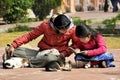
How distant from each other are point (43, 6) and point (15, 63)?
17995 mm

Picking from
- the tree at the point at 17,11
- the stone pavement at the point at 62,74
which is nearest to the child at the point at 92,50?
the stone pavement at the point at 62,74

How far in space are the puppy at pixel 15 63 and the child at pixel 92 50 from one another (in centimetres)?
88

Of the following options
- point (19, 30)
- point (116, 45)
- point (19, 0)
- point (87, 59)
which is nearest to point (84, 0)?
point (19, 0)

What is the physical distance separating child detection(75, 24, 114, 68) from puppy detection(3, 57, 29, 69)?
88 centimetres

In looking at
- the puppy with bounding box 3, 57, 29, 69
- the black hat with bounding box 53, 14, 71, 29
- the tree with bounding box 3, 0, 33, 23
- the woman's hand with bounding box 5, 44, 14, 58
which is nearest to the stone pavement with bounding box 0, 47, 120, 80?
the puppy with bounding box 3, 57, 29, 69

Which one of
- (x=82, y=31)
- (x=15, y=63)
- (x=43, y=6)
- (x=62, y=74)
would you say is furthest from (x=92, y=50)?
(x=43, y=6)

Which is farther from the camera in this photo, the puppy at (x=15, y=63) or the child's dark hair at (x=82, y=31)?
the puppy at (x=15, y=63)

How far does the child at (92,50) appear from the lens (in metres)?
8.48

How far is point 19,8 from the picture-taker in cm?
2352

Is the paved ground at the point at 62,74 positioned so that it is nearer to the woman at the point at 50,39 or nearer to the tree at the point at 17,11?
the woman at the point at 50,39

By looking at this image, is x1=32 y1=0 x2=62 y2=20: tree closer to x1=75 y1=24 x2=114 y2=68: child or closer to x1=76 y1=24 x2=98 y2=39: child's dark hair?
x1=75 y1=24 x2=114 y2=68: child

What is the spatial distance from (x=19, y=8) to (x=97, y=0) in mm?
26596

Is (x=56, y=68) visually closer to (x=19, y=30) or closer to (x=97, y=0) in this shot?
(x=19, y=30)

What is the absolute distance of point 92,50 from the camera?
852 centimetres
